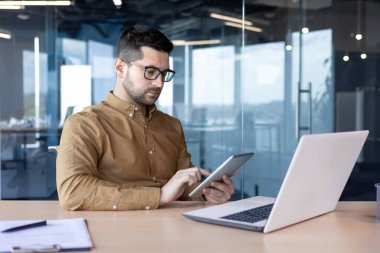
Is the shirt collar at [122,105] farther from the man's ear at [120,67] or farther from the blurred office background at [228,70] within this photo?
the blurred office background at [228,70]

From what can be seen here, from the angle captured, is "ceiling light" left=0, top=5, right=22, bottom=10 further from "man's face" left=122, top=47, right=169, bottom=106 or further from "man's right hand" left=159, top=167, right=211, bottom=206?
"man's right hand" left=159, top=167, right=211, bottom=206

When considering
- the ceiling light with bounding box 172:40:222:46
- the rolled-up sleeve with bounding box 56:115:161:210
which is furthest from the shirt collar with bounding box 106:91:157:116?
the ceiling light with bounding box 172:40:222:46

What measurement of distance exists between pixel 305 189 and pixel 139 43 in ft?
3.07

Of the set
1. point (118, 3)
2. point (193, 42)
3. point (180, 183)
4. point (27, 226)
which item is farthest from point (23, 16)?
point (27, 226)

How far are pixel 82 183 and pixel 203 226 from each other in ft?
1.52

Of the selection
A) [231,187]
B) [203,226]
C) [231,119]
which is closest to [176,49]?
[231,119]

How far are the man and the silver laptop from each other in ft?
0.64

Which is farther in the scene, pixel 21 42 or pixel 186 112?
pixel 186 112

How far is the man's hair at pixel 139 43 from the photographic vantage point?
2.01m

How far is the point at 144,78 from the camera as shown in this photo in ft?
6.56

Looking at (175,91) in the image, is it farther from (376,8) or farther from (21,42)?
(376,8)

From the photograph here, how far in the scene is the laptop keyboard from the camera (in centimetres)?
147

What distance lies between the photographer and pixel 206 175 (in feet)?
5.65

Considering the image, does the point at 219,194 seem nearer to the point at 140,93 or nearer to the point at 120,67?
the point at 140,93
